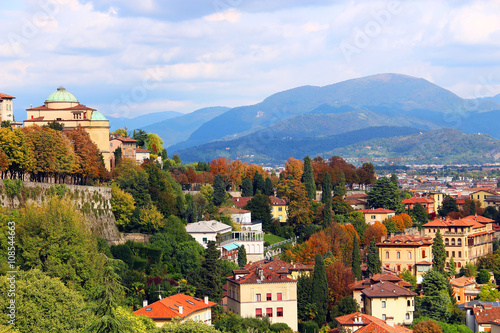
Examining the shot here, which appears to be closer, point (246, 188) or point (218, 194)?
point (218, 194)

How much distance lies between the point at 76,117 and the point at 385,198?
123 feet

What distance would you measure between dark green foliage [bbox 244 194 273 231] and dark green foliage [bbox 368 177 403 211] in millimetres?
16752

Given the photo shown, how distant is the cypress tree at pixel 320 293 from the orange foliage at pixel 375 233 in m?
22.1

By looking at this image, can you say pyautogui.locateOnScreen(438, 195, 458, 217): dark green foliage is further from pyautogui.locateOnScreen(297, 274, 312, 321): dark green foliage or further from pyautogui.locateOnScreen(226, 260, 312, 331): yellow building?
pyautogui.locateOnScreen(226, 260, 312, 331): yellow building

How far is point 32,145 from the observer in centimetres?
5303

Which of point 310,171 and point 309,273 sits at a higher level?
point 310,171

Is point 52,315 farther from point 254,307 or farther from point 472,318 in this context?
point 472,318

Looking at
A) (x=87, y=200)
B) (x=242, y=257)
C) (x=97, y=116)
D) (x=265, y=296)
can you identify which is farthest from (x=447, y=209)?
(x=87, y=200)

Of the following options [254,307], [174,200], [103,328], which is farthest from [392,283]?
[103,328]

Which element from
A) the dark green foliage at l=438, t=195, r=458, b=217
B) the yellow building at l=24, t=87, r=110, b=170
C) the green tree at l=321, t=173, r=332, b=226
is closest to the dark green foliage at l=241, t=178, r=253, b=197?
the green tree at l=321, t=173, r=332, b=226

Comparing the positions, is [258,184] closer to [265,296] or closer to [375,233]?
[375,233]

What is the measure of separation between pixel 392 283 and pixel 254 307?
1343 cm

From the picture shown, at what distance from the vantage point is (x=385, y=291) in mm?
58781

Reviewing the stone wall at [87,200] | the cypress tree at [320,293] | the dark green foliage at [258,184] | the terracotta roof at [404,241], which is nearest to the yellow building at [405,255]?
the terracotta roof at [404,241]
